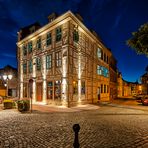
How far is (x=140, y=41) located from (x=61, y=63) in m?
9.36

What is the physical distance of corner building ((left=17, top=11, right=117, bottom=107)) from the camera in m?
17.8

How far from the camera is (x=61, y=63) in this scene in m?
18.2

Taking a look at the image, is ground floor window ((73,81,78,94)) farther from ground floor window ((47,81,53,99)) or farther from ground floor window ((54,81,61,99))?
ground floor window ((47,81,53,99))

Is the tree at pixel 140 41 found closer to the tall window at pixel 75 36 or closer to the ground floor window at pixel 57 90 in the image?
the tall window at pixel 75 36

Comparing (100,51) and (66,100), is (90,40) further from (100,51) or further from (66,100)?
(66,100)

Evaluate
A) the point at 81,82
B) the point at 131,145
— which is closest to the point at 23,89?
the point at 81,82

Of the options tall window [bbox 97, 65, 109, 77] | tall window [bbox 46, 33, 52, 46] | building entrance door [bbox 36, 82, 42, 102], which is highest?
tall window [bbox 46, 33, 52, 46]

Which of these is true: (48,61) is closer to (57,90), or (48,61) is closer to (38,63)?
(38,63)

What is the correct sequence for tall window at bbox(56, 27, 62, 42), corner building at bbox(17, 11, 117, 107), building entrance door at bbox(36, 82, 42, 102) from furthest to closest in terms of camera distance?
building entrance door at bbox(36, 82, 42, 102) → tall window at bbox(56, 27, 62, 42) → corner building at bbox(17, 11, 117, 107)

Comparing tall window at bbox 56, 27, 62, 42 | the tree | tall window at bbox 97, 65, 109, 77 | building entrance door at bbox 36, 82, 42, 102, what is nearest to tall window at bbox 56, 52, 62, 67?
tall window at bbox 56, 27, 62, 42

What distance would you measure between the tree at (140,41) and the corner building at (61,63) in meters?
7.59

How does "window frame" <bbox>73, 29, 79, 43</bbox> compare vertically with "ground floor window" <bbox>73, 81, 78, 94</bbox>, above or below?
above

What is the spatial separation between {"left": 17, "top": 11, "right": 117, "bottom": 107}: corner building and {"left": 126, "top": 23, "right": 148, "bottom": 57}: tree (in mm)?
7588

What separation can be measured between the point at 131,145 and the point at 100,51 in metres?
22.0
